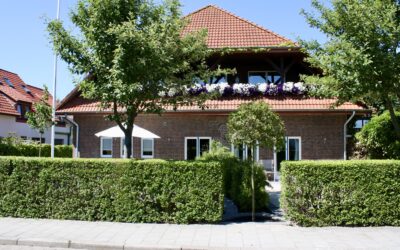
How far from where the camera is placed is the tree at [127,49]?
1048 centimetres

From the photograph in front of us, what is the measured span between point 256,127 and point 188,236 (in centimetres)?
352

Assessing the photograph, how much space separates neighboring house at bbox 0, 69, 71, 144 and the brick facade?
1726cm

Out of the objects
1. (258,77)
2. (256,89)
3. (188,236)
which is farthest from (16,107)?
(188,236)

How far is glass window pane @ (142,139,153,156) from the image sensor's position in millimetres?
20453

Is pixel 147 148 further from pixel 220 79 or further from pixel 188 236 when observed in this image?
pixel 188 236

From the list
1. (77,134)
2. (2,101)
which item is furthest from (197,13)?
(2,101)

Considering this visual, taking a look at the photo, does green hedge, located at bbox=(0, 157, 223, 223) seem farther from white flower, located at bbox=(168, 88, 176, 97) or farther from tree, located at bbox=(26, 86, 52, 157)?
tree, located at bbox=(26, 86, 52, 157)

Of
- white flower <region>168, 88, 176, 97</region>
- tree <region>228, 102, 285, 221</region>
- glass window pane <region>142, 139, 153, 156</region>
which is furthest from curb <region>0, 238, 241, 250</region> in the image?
glass window pane <region>142, 139, 153, 156</region>

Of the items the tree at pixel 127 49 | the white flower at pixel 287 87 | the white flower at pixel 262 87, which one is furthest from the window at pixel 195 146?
the tree at pixel 127 49

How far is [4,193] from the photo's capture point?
10711mm

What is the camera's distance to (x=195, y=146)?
20.0 m

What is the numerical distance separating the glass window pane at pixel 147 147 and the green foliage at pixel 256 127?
33.0ft

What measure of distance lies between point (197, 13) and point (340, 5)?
13704mm

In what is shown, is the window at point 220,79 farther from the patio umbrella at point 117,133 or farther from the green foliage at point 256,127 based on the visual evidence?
the green foliage at point 256,127
